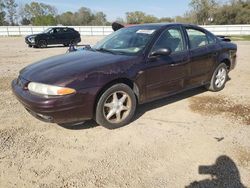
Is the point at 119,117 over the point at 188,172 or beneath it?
over

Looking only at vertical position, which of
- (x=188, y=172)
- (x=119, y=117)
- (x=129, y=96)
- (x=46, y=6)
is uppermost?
(x=46, y=6)

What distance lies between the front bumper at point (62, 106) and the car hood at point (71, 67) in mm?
215

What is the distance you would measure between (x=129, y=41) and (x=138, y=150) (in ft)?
6.90

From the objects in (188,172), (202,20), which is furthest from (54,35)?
(202,20)

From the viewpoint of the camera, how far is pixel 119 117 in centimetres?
423

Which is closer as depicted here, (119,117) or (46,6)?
(119,117)

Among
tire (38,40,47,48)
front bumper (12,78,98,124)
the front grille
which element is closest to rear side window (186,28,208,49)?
front bumper (12,78,98,124)

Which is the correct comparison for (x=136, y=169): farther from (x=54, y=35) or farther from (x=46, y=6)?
(x=46, y=6)

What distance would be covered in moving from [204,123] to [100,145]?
1.81 m

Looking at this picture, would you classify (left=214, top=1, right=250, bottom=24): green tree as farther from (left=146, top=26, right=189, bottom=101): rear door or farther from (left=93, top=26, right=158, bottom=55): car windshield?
(left=93, top=26, right=158, bottom=55): car windshield

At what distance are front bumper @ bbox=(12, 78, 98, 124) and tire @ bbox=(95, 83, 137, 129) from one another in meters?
0.18

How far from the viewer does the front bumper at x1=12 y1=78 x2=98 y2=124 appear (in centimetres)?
354

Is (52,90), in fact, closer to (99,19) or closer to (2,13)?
(2,13)

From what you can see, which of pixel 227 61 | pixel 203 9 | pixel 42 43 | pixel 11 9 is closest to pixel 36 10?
pixel 11 9
